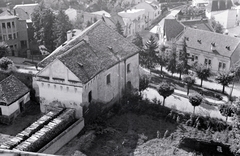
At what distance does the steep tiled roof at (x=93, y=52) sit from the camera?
1485 inches

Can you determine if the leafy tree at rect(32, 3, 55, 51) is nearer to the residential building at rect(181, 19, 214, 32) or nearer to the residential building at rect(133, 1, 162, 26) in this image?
the residential building at rect(181, 19, 214, 32)

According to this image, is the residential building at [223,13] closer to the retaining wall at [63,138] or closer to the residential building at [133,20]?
the residential building at [133,20]

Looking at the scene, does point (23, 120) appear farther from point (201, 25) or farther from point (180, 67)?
point (201, 25)

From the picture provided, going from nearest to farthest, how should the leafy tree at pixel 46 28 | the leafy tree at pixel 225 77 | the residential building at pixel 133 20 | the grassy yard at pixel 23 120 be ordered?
the grassy yard at pixel 23 120 < the leafy tree at pixel 225 77 < the leafy tree at pixel 46 28 < the residential building at pixel 133 20

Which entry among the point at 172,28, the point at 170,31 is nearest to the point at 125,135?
the point at 170,31

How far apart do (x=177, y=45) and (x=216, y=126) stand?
112 feet

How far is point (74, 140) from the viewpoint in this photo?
116 ft

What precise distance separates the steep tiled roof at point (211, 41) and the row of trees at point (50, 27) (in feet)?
81.3

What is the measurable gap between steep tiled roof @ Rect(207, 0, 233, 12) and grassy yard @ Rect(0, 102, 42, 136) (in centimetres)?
7293

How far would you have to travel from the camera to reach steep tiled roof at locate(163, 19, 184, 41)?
247 feet

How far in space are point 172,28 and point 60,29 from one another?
26.7 m

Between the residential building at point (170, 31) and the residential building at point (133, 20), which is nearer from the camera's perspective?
the residential building at point (170, 31)

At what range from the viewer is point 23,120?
132ft

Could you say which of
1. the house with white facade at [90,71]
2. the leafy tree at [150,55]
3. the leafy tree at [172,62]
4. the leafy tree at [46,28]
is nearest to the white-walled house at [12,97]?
the house with white facade at [90,71]
